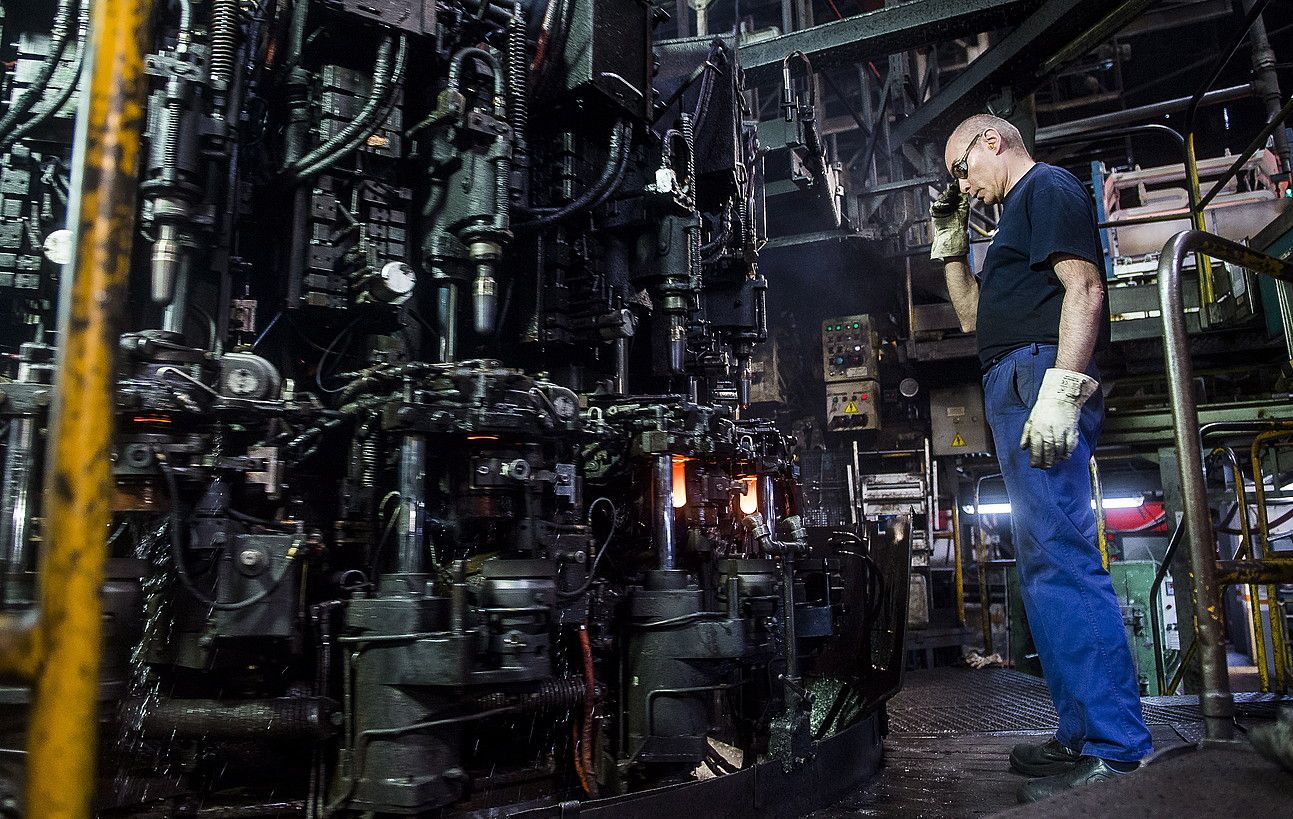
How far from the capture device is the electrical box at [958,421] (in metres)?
8.77

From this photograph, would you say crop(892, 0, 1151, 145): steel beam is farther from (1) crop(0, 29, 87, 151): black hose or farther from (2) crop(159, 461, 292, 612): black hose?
(2) crop(159, 461, 292, 612): black hose

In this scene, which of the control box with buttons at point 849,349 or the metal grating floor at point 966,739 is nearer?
the metal grating floor at point 966,739

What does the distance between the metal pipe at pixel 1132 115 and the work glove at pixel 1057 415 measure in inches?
226

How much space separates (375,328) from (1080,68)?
1010 centimetres

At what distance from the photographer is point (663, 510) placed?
338 cm

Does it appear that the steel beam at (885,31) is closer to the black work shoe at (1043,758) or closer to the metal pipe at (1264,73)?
the metal pipe at (1264,73)

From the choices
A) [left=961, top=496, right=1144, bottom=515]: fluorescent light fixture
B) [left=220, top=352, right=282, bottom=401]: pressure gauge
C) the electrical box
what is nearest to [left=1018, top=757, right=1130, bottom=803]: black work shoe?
[left=220, top=352, right=282, bottom=401]: pressure gauge

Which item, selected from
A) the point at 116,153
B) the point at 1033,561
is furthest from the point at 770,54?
the point at 116,153

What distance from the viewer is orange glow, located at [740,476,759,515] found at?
439cm

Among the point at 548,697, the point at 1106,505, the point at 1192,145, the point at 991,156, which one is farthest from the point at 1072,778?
the point at 1106,505

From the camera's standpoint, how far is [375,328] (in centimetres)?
386

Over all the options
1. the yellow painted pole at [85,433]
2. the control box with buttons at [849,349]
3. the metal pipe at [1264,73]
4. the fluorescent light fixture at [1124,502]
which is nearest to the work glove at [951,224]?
the yellow painted pole at [85,433]

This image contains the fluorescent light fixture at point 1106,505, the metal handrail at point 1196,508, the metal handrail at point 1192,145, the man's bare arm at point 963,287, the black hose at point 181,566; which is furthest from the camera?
the fluorescent light fixture at point 1106,505

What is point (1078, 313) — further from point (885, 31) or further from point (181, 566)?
point (885, 31)
